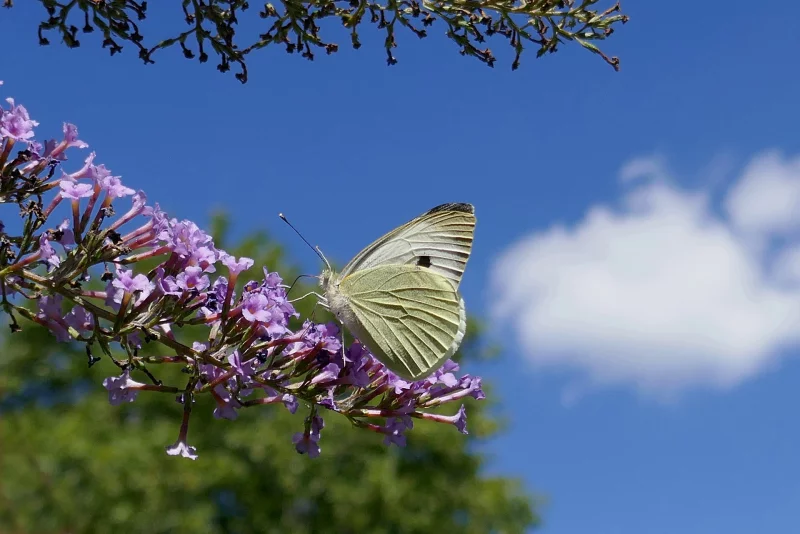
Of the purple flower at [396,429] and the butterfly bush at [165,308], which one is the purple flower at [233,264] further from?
the purple flower at [396,429]

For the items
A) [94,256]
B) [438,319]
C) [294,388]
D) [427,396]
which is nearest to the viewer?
[94,256]

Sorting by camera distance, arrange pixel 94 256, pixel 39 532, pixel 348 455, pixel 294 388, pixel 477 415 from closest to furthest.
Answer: pixel 94 256, pixel 294 388, pixel 39 532, pixel 348 455, pixel 477 415

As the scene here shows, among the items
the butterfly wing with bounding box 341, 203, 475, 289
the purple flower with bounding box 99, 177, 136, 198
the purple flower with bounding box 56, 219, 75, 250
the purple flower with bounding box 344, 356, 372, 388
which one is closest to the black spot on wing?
the butterfly wing with bounding box 341, 203, 475, 289

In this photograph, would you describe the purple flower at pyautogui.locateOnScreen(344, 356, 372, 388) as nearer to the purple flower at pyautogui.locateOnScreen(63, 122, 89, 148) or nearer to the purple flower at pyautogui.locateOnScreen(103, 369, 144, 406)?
the purple flower at pyautogui.locateOnScreen(103, 369, 144, 406)

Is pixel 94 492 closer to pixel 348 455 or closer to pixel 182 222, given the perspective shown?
pixel 348 455

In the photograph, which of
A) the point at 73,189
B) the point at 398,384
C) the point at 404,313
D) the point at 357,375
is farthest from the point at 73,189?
the point at 404,313

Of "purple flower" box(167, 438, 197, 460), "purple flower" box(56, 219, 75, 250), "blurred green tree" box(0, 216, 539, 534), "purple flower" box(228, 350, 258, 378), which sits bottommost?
"purple flower" box(167, 438, 197, 460)

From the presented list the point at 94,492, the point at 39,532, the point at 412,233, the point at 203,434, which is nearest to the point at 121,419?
the point at 203,434
